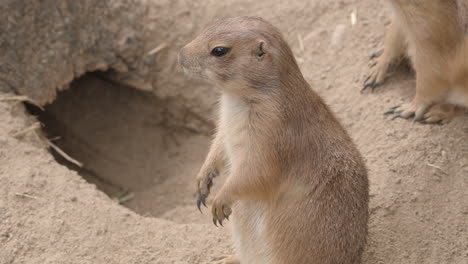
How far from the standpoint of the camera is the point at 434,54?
15.2 feet

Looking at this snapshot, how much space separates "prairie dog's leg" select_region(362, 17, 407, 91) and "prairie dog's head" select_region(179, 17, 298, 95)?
1760 mm

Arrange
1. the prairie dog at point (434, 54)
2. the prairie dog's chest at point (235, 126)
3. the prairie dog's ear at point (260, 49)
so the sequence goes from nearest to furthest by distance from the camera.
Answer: the prairie dog's ear at point (260, 49) < the prairie dog's chest at point (235, 126) < the prairie dog at point (434, 54)

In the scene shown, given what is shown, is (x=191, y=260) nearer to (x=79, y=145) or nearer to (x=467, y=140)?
(x=467, y=140)

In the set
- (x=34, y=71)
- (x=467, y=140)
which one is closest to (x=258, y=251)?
(x=467, y=140)

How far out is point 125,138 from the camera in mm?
6398

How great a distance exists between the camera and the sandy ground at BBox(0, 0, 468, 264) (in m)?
4.00

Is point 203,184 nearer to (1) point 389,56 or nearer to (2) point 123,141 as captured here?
(1) point 389,56

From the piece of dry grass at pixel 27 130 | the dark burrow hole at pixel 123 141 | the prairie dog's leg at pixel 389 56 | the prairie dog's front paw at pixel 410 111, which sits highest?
the prairie dog's leg at pixel 389 56

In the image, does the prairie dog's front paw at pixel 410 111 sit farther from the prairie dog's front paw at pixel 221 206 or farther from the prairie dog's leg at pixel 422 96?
the prairie dog's front paw at pixel 221 206

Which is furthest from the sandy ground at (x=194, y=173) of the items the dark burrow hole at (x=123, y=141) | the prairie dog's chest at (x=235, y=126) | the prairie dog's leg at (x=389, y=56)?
the prairie dog's chest at (x=235, y=126)

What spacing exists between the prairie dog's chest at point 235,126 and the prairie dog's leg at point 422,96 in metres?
1.67

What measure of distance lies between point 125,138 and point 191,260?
8.48 feet

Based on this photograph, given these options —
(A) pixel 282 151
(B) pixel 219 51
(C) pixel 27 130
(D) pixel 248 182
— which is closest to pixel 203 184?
(D) pixel 248 182

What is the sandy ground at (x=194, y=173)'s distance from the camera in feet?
13.1
